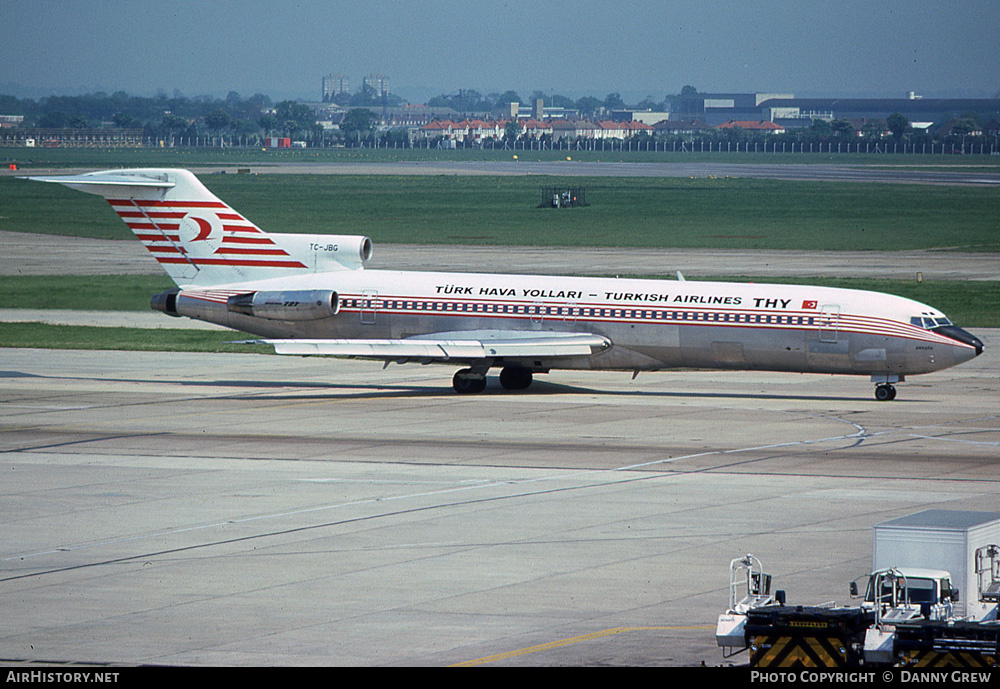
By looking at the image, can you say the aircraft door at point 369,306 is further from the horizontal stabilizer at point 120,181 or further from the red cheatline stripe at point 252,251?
the horizontal stabilizer at point 120,181

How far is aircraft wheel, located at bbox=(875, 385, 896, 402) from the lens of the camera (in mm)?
43406

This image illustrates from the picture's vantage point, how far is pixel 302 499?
96.2 ft

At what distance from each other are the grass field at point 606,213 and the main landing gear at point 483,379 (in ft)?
190

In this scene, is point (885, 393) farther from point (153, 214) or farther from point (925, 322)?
point (153, 214)

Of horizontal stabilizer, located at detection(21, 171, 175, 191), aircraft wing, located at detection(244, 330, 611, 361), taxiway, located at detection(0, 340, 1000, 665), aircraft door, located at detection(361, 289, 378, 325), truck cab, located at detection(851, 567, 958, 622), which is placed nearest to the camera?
truck cab, located at detection(851, 567, 958, 622)

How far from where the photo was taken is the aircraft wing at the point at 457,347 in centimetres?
4338

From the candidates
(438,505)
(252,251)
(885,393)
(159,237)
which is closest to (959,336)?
(885,393)

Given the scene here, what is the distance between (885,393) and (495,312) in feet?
39.1

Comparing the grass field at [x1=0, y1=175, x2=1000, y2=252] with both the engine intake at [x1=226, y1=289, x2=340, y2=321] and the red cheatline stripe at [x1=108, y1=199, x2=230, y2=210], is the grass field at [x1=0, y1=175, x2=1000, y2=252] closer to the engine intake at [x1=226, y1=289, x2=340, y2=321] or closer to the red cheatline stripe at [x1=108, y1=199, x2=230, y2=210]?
the red cheatline stripe at [x1=108, y1=199, x2=230, y2=210]

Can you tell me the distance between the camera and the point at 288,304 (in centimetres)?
4666

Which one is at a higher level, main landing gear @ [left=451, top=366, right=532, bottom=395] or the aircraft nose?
the aircraft nose

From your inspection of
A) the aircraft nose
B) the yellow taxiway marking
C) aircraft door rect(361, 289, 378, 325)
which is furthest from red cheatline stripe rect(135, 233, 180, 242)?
the yellow taxiway marking

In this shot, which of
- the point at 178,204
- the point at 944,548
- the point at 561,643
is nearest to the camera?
the point at 944,548

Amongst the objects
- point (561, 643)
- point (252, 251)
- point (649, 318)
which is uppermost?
point (252, 251)
